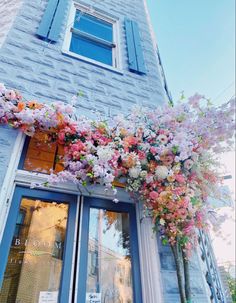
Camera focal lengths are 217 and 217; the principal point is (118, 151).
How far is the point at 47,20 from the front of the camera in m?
2.79

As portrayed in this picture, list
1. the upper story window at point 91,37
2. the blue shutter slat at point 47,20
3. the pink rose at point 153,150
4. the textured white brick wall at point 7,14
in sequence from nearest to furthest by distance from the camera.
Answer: the pink rose at point 153,150, the textured white brick wall at point 7,14, the blue shutter slat at point 47,20, the upper story window at point 91,37

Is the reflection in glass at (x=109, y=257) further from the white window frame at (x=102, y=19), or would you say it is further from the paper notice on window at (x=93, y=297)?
the white window frame at (x=102, y=19)

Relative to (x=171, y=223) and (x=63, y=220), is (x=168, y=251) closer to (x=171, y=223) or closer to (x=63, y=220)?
(x=171, y=223)

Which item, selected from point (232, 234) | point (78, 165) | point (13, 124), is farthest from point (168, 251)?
point (13, 124)

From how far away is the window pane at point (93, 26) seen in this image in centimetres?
331

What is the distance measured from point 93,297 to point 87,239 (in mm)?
357

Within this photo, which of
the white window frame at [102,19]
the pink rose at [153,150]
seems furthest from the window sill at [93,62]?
the pink rose at [153,150]

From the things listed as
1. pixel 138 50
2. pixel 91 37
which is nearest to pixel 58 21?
pixel 91 37

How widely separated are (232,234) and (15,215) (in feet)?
5.23

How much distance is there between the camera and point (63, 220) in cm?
162

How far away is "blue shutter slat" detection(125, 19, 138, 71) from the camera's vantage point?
3.00 m

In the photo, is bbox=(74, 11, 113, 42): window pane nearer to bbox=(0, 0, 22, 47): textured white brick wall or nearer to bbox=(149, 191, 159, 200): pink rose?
bbox=(0, 0, 22, 47): textured white brick wall

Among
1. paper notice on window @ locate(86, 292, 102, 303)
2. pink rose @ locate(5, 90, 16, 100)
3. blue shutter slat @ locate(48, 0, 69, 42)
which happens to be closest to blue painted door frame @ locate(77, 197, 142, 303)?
paper notice on window @ locate(86, 292, 102, 303)

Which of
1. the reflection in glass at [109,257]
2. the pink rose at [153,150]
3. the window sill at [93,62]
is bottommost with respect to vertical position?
the reflection in glass at [109,257]
